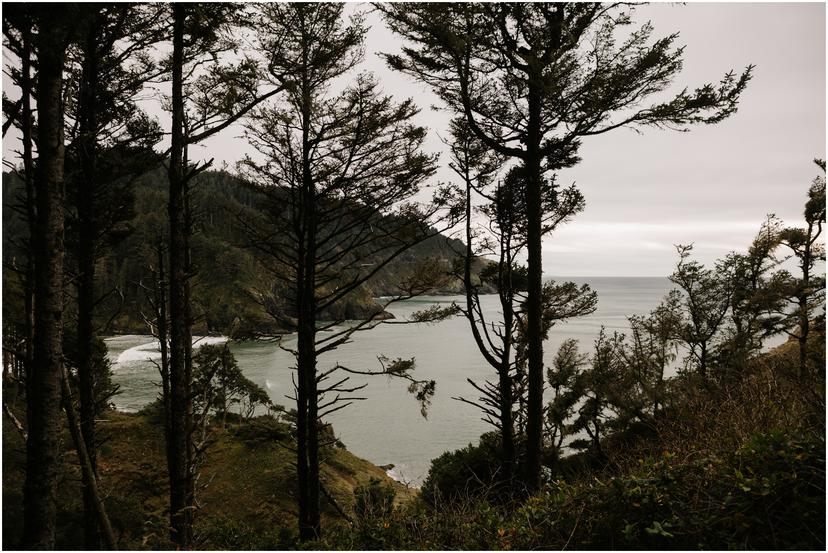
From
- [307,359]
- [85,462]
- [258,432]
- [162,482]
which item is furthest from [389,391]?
[85,462]

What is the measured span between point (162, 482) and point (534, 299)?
48.1ft

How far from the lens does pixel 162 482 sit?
46.7 ft

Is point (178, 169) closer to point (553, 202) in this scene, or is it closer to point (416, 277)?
point (416, 277)

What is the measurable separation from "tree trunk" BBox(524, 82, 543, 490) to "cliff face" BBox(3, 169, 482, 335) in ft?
5.24

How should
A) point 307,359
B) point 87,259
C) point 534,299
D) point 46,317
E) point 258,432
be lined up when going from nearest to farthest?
point 46,317, point 87,259, point 534,299, point 307,359, point 258,432

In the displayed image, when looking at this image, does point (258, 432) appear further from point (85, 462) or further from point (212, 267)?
point (85, 462)

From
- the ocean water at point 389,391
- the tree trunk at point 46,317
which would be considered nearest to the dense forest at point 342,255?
the tree trunk at point 46,317

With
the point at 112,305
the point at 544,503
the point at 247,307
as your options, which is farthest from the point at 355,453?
the point at 112,305

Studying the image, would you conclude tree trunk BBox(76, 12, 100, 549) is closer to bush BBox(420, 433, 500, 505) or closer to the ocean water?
the ocean water

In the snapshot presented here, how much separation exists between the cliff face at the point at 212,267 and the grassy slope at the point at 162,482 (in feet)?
14.7

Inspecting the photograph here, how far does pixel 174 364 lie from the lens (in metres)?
5.71

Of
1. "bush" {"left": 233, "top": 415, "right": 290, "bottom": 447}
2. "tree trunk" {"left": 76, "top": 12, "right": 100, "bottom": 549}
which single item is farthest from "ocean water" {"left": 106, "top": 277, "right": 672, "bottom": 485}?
"tree trunk" {"left": 76, "top": 12, "right": 100, "bottom": 549}

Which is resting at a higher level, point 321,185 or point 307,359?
point 321,185

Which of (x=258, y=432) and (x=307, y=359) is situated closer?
(x=307, y=359)
